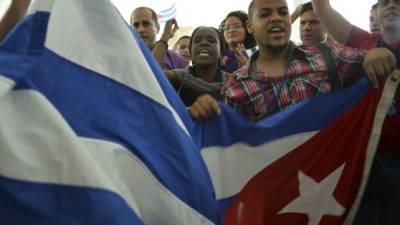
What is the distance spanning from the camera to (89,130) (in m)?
1.08

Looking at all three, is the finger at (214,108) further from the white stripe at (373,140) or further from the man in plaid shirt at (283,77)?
the white stripe at (373,140)

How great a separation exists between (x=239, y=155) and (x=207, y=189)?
0.59 meters

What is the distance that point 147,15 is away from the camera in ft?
10.6

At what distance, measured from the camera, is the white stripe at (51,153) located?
3.14ft

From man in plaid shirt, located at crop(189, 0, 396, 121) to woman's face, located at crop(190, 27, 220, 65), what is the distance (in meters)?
0.48

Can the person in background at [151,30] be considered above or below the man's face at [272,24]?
below

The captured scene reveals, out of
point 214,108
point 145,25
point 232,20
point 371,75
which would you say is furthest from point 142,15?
point 371,75

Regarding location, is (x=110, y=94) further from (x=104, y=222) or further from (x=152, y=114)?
(x=104, y=222)

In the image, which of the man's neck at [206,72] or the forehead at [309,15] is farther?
the forehead at [309,15]

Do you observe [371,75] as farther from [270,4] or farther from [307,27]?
[307,27]

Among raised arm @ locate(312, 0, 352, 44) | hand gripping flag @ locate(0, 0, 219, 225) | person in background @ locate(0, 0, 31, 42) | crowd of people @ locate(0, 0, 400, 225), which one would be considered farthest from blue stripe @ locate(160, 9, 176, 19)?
hand gripping flag @ locate(0, 0, 219, 225)

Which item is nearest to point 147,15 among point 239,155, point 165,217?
point 239,155

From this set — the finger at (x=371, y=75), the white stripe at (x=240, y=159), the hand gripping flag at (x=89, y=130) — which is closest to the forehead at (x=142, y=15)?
the white stripe at (x=240, y=159)

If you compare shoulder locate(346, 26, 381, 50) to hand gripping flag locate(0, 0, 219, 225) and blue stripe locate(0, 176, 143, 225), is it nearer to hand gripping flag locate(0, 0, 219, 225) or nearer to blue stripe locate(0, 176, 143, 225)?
hand gripping flag locate(0, 0, 219, 225)
